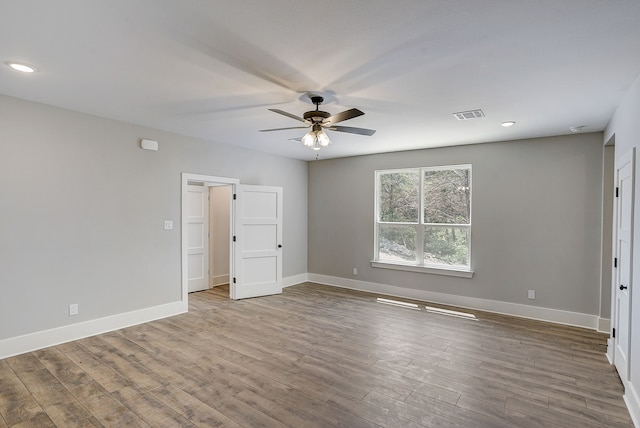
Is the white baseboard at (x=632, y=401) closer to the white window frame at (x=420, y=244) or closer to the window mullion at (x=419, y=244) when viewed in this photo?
the white window frame at (x=420, y=244)

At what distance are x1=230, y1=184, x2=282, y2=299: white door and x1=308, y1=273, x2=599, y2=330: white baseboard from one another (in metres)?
1.43

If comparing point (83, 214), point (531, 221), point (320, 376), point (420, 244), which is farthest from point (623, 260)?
point (83, 214)

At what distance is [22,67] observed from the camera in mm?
2627

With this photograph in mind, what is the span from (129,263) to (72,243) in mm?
714

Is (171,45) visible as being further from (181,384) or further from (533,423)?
(533,423)

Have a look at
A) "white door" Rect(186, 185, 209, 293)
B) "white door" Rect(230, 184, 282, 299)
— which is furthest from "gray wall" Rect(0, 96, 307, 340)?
"white door" Rect(186, 185, 209, 293)

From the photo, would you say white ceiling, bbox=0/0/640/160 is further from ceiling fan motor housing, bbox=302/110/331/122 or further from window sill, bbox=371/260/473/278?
window sill, bbox=371/260/473/278

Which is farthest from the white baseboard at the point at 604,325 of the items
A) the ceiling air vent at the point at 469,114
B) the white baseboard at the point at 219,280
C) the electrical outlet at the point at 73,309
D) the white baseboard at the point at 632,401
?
the electrical outlet at the point at 73,309

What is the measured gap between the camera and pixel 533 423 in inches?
91.3

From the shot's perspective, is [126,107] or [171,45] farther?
[126,107]

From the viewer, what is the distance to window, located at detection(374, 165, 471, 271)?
5.42 m

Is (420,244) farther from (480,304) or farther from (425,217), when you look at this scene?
(480,304)

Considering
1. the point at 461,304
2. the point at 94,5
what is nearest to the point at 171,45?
the point at 94,5

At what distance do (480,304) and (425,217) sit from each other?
5.52 ft
